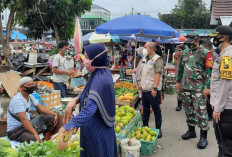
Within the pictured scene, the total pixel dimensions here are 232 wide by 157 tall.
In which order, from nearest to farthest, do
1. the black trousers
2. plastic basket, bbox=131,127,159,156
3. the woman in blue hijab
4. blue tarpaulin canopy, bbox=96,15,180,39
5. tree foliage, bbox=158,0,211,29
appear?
1. the woman in blue hijab
2. the black trousers
3. plastic basket, bbox=131,127,159,156
4. blue tarpaulin canopy, bbox=96,15,180,39
5. tree foliage, bbox=158,0,211,29

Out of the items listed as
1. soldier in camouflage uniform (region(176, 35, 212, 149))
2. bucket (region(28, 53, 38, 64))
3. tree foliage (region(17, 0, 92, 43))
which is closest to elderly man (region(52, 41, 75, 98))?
soldier in camouflage uniform (region(176, 35, 212, 149))

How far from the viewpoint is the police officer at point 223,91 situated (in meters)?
3.13

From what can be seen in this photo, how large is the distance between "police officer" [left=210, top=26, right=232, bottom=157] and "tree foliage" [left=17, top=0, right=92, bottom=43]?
14453 mm

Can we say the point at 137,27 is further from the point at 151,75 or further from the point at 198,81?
the point at 198,81

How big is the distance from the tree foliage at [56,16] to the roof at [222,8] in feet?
33.2

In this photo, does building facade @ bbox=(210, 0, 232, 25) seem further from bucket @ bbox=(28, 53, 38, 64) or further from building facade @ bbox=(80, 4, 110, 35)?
building facade @ bbox=(80, 4, 110, 35)

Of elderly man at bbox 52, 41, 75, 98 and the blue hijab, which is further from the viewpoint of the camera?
elderly man at bbox 52, 41, 75, 98

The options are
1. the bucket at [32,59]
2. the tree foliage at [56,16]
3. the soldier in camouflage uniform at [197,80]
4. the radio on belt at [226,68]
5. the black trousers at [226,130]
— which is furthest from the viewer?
the tree foliage at [56,16]

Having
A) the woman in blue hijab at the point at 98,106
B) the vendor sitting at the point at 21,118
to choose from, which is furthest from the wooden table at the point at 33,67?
the woman in blue hijab at the point at 98,106

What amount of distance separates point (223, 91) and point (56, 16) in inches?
650

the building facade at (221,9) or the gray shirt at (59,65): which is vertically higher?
the building facade at (221,9)

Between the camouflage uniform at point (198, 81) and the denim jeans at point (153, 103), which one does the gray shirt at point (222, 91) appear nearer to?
the camouflage uniform at point (198, 81)

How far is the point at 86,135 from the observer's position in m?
2.48

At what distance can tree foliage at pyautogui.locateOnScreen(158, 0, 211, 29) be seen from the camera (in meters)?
37.2
